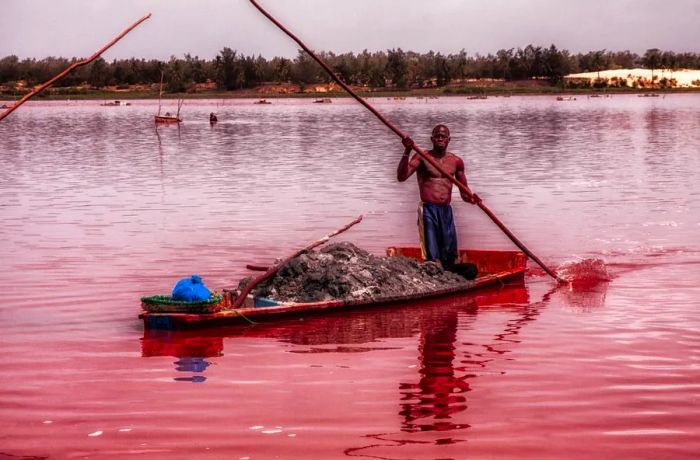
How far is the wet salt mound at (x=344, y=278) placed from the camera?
848 centimetres

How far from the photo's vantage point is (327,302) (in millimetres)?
8180

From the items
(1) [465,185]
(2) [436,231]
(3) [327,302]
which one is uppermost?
(1) [465,185]

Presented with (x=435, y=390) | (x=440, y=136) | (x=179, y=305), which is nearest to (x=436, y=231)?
(x=440, y=136)

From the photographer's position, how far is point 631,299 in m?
9.08

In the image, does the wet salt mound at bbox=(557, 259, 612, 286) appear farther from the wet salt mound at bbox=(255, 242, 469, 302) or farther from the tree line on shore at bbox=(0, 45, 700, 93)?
the tree line on shore at bbox=(0, 45, 700, 93)

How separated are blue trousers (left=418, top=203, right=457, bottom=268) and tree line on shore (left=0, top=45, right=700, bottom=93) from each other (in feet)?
294

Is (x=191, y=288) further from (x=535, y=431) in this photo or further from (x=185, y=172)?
(x=185, y=172)

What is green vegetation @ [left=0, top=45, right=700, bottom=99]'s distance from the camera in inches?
4038

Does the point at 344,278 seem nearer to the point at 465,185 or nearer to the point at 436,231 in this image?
the point at 436,231

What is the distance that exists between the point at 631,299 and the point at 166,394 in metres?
4.43

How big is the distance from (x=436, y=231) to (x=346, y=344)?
2.30 metres

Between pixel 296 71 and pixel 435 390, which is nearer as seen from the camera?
pixel 435 390

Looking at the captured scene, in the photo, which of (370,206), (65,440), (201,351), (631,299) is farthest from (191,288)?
(370,206)

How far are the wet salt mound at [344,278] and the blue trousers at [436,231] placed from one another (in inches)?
14.2
